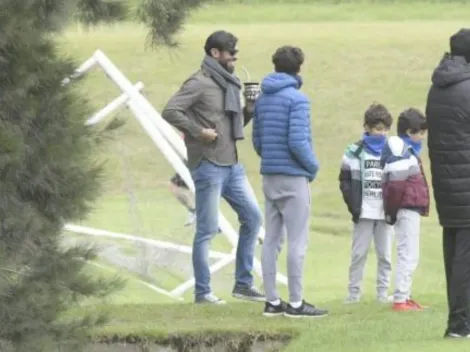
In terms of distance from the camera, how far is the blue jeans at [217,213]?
9406 mm

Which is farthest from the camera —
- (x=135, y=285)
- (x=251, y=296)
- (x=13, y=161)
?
(x=135, y=285)

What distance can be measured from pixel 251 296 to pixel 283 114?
1879 millimetres

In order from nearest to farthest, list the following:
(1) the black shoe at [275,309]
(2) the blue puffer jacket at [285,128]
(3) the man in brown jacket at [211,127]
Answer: (2) the blue puffer jacket at [285,128]
(1) the black shoe at [275,309]
(3) the man in brown jacket at [211,127]

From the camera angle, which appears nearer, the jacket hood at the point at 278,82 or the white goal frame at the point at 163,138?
the jacket hood at the point at 278,82

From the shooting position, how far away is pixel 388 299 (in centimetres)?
998

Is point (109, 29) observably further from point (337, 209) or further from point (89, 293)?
point (337, 209)

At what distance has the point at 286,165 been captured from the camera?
28.5 ft

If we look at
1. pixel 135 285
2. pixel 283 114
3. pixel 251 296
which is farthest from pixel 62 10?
pixel 135 285

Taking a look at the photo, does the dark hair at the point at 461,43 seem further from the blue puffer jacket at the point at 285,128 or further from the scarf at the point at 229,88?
the scarf at the point at 229,88

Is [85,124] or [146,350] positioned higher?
[85,124]

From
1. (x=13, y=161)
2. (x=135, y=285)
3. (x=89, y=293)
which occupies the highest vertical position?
(x=13, y=161)

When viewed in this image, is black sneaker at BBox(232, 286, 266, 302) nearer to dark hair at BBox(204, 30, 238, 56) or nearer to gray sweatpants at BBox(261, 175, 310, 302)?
gray sweatpants at BBox(261, 175, 310, 302)

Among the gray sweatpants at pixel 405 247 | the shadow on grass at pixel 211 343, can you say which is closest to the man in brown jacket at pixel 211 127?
the shadow on grass at pixel 211 343

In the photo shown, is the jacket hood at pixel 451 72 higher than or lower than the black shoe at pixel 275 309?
higher
